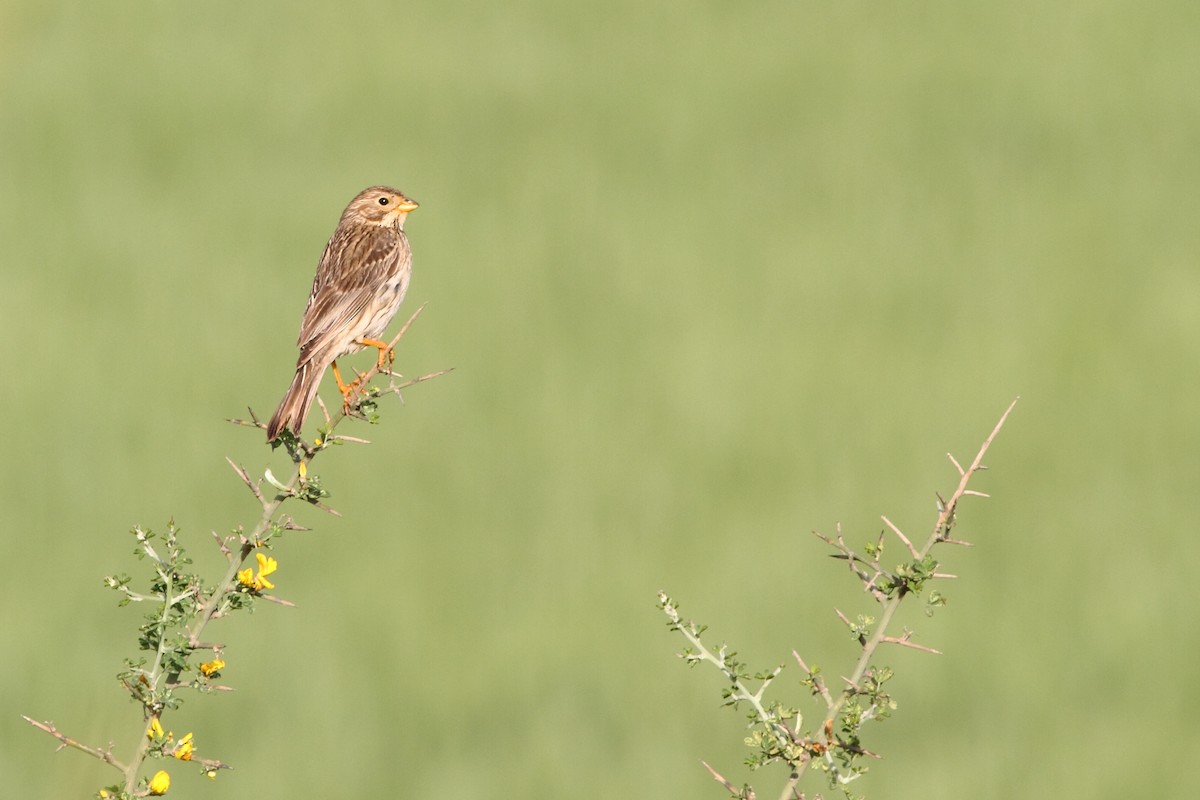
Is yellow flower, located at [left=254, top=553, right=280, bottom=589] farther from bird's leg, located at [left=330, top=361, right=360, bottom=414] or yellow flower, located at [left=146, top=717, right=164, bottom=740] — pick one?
bird's leg, located at [left=330, top=361, right=360, bottom=414]

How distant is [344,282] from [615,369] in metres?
8.29

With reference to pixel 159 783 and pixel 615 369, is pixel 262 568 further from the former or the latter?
pixel 615 369

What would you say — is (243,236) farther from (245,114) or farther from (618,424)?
(618,424)

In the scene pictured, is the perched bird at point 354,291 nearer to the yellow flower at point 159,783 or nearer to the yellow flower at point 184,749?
the yellow flower at point 184,749

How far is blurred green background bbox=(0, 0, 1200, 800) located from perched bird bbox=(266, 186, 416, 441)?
4.10m

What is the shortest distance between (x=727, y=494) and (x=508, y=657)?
2657 mm

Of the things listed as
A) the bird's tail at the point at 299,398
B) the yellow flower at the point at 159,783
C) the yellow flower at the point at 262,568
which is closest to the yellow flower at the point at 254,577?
the yellow flower at the point at 262,568

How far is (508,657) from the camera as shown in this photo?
481 inches

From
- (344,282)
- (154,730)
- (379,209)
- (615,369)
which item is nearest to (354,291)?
(344,282)

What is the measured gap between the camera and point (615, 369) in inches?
601

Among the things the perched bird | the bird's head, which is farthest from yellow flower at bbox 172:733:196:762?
the bird's head

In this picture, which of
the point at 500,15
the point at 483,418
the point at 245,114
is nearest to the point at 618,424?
the point at 483,418

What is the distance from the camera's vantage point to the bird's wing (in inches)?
265

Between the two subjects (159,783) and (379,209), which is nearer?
(159,783)
